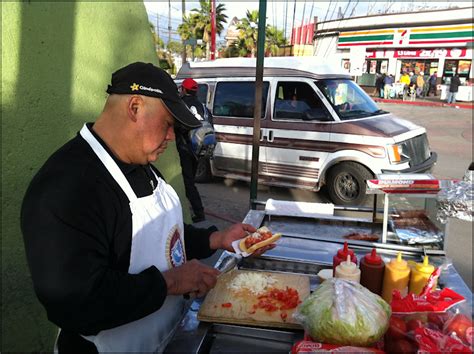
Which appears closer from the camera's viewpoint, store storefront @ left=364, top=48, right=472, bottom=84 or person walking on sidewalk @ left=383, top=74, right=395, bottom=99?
person walking on sidewalk @ left=383, top=74, right=395, bottom=99

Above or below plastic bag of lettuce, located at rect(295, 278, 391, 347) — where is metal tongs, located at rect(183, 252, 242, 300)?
below

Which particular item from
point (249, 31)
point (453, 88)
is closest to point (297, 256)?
point (453, 88)

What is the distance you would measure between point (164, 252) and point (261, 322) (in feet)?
1.74

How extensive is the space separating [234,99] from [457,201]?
6.24 m

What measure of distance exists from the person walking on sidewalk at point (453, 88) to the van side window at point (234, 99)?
2016 centimetres

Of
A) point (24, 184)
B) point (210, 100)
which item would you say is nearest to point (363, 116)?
point (210, 100)

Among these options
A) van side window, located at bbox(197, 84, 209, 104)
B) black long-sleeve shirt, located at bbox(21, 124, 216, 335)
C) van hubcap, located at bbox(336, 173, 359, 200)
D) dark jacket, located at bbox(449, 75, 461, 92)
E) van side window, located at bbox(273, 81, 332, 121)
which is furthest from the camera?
dark jacket, located at bbox(449, 75, 461, 92)

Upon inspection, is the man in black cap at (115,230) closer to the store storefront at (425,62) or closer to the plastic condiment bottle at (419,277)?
the plastic condiment bottle at (419,277)

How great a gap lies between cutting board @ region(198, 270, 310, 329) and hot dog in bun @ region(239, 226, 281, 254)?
18 centimetres

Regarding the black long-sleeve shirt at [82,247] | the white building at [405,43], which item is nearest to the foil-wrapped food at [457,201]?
the black long-sleeve shirt at [82,247]

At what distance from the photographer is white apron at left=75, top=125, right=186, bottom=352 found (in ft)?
5.29

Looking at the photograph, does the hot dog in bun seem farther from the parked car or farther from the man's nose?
the parked car

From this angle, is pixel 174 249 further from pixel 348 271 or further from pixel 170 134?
pixel 348 271

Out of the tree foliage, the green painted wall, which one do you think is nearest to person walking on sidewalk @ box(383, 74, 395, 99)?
the tree foliage
